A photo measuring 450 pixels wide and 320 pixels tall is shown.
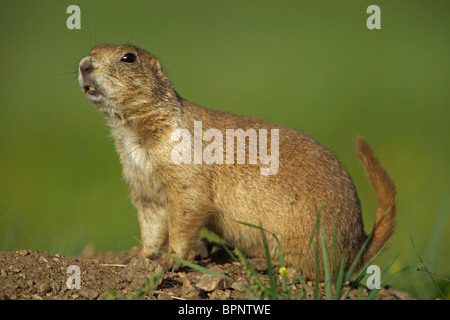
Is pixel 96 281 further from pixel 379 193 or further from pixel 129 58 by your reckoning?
pixel 379 193

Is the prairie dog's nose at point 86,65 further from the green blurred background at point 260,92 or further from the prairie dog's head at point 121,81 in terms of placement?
the green blurred background at point 260,92

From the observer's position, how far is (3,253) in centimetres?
518

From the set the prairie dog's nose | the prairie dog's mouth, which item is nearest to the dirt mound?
the prairie dog's mouth

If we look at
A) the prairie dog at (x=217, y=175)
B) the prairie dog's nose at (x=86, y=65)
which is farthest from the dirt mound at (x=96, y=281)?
the prairie dog's nose at (x=86, y=65)

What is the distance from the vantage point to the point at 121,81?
587cm

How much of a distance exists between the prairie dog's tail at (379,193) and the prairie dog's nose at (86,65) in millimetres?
2760

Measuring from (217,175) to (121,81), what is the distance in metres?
1.32

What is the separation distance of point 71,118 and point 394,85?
1134cm

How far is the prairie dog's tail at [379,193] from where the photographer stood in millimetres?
6113

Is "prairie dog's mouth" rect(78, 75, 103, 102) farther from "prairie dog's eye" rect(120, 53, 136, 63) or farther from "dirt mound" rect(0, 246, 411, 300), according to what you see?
"dirt mound" rect(0, 246, 411, 300)

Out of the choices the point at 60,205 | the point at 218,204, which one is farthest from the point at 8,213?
the point at 60,205

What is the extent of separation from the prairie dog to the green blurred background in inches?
133

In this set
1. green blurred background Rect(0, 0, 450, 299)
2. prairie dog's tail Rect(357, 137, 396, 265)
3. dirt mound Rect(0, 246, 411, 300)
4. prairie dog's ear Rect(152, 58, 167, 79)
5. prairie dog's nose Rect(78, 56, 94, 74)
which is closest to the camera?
dirt mound Rect(0, 246, 411, 300)

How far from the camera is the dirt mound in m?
4.59
